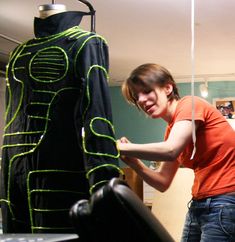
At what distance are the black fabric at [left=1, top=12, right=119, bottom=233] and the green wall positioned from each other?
15.4 feet

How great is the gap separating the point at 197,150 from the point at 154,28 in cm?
243

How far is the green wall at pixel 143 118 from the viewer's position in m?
5.92

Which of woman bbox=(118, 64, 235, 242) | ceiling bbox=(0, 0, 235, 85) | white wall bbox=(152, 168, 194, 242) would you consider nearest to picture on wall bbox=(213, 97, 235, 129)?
ceiling bbox=(0, 0, 235, 85)

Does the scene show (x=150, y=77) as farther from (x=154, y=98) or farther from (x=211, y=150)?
(x=211, y=150)

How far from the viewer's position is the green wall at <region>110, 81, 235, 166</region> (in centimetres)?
592

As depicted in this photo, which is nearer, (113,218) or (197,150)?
(113,218)

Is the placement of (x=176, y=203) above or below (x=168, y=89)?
below

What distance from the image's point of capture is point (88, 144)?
1116 millimetres

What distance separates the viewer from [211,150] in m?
1.48

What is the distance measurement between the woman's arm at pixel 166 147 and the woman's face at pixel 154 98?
0.48ft

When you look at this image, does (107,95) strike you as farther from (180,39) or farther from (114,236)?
(180,39)

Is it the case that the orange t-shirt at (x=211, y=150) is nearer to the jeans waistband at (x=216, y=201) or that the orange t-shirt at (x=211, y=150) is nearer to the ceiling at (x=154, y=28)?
the jeans waistband at (x=216, y=201)

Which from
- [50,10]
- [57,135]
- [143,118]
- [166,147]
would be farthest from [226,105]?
[57,135]

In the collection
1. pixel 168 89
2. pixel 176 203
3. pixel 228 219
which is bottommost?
pixel 176 203
